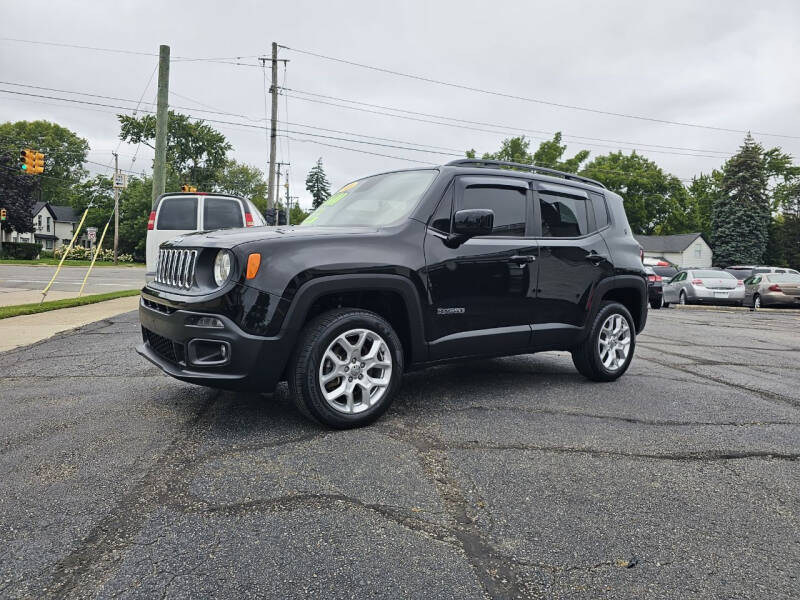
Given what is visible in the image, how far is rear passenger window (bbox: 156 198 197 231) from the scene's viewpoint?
11812mm

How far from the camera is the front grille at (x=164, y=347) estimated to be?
3.73m

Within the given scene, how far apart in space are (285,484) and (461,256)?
2.13 meters

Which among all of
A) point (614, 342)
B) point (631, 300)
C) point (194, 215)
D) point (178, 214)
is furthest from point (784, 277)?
point (178, 214)

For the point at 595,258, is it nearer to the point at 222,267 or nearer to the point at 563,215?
the point at 563,215

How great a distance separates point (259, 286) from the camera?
11.5 feet

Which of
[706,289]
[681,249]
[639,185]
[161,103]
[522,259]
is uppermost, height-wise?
[639,185]

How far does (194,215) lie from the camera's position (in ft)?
38.8

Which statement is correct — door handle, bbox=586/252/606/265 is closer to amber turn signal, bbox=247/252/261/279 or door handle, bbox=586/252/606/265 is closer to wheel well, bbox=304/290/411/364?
wheel well, bbox=304/290/411/364

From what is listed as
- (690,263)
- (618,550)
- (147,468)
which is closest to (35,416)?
(147,468)

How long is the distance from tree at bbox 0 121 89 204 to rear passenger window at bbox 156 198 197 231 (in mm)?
87185

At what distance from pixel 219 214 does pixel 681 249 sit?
66.0 metres

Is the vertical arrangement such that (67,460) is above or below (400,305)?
below

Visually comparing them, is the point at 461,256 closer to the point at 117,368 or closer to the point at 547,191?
the point at 547,191

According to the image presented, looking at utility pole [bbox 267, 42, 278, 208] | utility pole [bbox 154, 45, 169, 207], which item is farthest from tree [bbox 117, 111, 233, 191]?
utility pole [bbox 154, 45, 169, 207]
